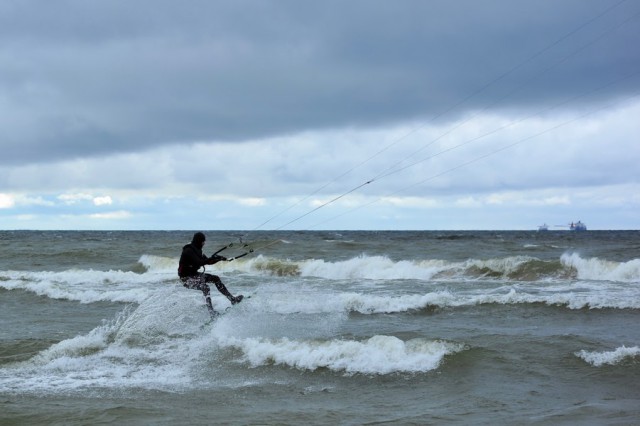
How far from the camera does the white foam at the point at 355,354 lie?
1044cm

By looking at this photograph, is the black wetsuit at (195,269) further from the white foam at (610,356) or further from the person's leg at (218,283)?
the white foam at (610,356)

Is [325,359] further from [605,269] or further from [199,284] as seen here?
[605,269]

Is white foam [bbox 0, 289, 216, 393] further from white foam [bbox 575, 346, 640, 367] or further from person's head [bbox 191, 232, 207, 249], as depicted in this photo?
white foam [bbox 575, 346, 640, 367]

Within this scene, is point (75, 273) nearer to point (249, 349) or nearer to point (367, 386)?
point (249, 349)

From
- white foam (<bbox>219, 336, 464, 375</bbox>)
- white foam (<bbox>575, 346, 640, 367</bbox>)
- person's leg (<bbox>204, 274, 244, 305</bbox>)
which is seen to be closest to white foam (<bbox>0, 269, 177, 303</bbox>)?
person's leg (<bbox>204, 274, 244, 305</bbox>)

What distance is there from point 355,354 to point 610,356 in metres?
4.18

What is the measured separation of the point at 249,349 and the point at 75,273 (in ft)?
64.2

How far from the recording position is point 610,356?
10.6m

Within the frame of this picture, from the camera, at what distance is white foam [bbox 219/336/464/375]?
34.2 feet

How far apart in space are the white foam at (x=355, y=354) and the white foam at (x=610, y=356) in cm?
205

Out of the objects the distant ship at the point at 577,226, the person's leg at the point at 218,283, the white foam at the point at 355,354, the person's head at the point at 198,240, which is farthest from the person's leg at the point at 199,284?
the distant ship at the point at 577,226

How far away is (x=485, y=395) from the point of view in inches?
349

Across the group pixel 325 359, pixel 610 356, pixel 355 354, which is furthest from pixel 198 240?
pixel 610 356

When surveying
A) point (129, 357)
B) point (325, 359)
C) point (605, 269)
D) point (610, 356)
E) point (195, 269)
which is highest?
point (195, 269)
